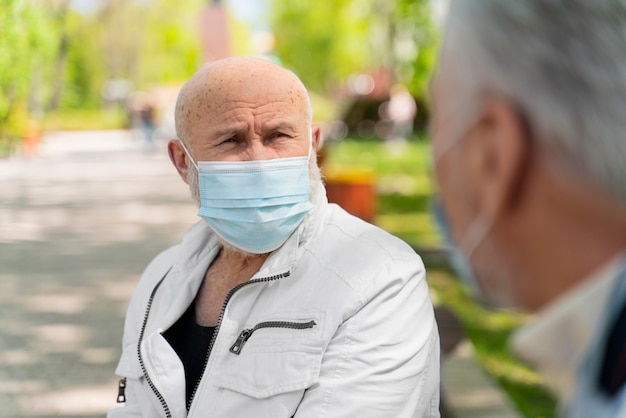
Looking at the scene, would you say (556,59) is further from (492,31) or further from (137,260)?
(137,260)

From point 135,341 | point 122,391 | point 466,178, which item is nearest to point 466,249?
point 466,178

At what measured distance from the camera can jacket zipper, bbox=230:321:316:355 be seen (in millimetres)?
2125

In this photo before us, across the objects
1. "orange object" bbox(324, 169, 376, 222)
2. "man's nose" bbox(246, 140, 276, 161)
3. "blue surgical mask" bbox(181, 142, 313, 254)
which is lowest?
"orange object" bbox(324, 169, 376, 222)

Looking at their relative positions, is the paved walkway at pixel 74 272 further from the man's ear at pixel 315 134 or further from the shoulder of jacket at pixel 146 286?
the man's ear at pixel 315 134

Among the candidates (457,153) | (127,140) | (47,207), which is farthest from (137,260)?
(457,153)

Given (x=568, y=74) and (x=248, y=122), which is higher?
(x=568, y=74)

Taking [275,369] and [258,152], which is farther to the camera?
[258,152]

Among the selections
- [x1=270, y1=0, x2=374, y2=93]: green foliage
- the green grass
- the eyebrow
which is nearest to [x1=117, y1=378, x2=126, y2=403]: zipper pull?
the eyebrow

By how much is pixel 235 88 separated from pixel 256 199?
0.29 metres

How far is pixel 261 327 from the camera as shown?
2.15 metres

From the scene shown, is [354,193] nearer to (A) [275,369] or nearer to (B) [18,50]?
(B) [18,50]

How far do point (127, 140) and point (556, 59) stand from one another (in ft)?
17.1

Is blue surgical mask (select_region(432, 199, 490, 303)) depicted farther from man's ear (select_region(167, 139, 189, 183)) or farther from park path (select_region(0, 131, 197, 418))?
park path (select_region(0, 131, 197, 418))

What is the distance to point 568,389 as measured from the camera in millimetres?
861
